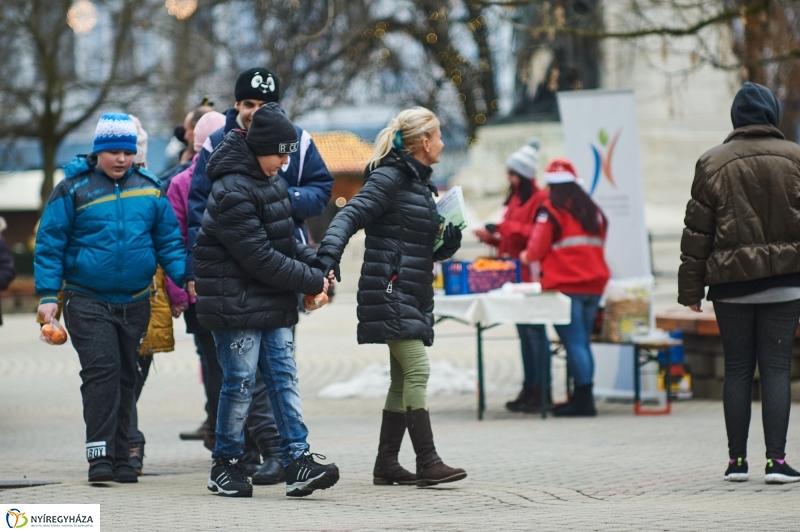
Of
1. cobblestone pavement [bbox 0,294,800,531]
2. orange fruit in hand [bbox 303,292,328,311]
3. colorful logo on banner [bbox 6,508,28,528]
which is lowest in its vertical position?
cobblestone pavement [bbox 0,294,800,531]

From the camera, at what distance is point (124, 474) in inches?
288

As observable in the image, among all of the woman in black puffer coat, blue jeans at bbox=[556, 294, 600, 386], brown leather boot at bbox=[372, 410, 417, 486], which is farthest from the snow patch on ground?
the woman in black puffer coat

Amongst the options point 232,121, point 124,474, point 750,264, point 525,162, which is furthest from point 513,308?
point 124,474

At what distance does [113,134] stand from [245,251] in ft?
3.99

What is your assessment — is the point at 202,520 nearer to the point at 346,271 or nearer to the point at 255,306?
the point at 255,306

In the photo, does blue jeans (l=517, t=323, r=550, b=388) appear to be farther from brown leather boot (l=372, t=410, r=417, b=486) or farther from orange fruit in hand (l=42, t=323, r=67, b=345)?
orange fruit in hand (l=42, t=323, r=67, b=345)

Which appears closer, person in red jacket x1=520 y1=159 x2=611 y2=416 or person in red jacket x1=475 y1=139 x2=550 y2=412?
person in red jacket x1=520 y1=159 x2=611 y2=416

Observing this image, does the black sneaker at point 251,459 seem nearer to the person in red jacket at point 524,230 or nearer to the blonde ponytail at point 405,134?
the blonde ponytail at point 405,134

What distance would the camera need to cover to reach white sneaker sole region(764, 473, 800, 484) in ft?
23.3

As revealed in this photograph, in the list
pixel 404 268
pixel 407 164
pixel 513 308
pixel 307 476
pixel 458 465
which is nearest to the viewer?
pixel 307 476

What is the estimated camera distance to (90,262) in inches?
279

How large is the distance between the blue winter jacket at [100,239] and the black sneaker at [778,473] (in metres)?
2.97

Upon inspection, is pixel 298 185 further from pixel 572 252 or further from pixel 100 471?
pixel 572 252

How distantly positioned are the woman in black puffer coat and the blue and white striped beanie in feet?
3.80
